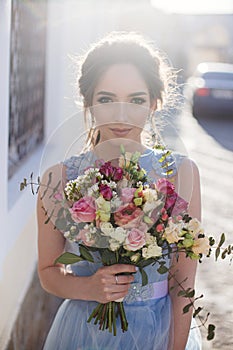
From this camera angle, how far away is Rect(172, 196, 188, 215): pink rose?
76.9 inches

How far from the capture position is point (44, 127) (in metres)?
7.00

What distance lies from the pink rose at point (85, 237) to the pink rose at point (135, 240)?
85mm

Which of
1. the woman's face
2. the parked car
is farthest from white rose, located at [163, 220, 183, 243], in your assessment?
the parked car

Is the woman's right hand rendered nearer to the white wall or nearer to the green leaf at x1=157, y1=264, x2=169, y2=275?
the green leaf at x1=157, y1=264, x2=169, y2=275

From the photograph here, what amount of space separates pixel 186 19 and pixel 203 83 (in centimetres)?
1224

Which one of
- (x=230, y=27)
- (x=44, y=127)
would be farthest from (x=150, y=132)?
(x=230, y=27)

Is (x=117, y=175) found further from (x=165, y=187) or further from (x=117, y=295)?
(x=117, y=295)

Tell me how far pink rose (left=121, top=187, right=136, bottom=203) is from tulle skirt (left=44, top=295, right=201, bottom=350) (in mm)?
405

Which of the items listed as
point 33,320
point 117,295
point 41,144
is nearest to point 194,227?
point 117,295

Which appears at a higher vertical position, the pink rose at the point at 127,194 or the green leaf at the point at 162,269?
the pink rose at the point at 127,194

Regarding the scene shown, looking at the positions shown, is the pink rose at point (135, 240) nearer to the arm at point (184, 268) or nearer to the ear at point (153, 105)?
the arm at point (184, 268)

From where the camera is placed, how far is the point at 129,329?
2182 mm

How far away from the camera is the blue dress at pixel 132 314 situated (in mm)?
2170

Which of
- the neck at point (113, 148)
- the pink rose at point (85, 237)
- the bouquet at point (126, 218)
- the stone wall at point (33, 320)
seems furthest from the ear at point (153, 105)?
the stone wall at point (33, 320)
